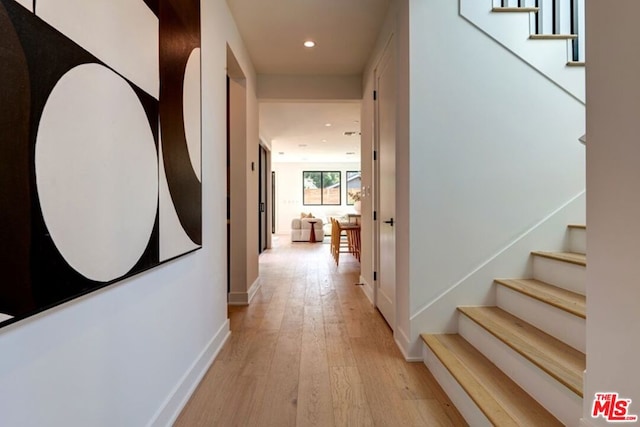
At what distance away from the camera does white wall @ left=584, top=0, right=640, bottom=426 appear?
896mm

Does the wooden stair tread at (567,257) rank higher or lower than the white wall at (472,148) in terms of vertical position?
lower

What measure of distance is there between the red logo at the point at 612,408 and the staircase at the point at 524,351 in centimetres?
16

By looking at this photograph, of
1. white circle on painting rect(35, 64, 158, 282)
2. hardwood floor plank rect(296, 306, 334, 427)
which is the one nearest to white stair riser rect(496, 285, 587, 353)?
hardwood floor plank rect(296, 306, 334, 427)

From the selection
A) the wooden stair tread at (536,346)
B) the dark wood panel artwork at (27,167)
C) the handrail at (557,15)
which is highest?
the handrail at (557,15)

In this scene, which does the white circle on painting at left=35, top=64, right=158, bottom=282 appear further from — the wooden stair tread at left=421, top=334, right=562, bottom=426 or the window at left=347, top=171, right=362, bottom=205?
the window at left=347, top=171, right=362, bottom=205

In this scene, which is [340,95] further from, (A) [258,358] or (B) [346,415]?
(B) [346,415]

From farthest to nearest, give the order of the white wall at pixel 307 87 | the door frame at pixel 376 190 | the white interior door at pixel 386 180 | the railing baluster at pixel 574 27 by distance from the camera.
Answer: the white wall at pixel 307 87, the door frame at pixel 376 190, the white interior door at pixel 386 180, the railing baluster at pixel 574 27

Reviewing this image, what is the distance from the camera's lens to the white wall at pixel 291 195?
1123cm

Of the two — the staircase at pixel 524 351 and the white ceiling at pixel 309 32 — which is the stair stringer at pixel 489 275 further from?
the white ceiling at pixel 309 32

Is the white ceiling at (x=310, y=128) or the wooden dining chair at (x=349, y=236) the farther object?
the wooden dining chair at (x=349, y=236)

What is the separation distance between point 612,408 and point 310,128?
607cm

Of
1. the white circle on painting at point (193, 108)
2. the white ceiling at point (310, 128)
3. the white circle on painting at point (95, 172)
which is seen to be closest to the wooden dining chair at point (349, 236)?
the white ceiling at point (310, 128)

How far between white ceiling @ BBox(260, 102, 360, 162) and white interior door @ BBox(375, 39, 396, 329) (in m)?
1.27

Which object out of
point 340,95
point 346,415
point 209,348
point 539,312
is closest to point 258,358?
point 209,348
